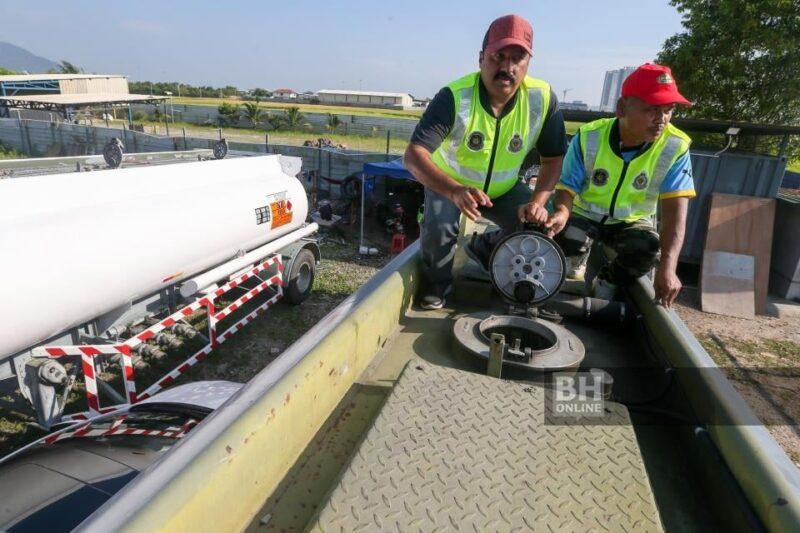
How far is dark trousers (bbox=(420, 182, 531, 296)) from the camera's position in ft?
9.55

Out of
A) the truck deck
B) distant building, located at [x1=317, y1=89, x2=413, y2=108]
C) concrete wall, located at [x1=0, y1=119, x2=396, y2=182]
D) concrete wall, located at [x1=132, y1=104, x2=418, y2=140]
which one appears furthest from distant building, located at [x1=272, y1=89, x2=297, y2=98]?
the truck deck

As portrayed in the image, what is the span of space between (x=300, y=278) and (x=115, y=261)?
3.66m

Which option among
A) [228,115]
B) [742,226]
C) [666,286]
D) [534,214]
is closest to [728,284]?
[742,226]

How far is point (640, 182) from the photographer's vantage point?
2.84 meters

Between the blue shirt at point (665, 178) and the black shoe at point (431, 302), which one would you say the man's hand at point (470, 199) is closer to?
the black shoe at point (431, 302)

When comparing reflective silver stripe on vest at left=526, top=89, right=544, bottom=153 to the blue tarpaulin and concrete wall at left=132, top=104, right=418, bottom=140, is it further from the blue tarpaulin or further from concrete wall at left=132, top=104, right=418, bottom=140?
concrete wall at left=132, top=104, right=418, bottom=140

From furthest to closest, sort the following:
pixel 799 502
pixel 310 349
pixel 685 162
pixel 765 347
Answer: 1. pixel 765 347
2. pixel 685 162
3. pixel 310 349
4. pixel 799 502

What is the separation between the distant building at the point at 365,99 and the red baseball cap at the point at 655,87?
9786 cm

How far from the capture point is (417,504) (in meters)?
1.31

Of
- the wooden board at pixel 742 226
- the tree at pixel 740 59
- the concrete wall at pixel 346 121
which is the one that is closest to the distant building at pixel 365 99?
the concrete wall at pixel 346 121

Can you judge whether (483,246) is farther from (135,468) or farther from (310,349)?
(135,468)

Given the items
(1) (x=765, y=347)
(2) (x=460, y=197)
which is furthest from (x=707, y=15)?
(2) (x=460, y=197)

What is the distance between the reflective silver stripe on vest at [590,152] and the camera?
9.48ft

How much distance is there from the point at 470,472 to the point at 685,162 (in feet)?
7.56
